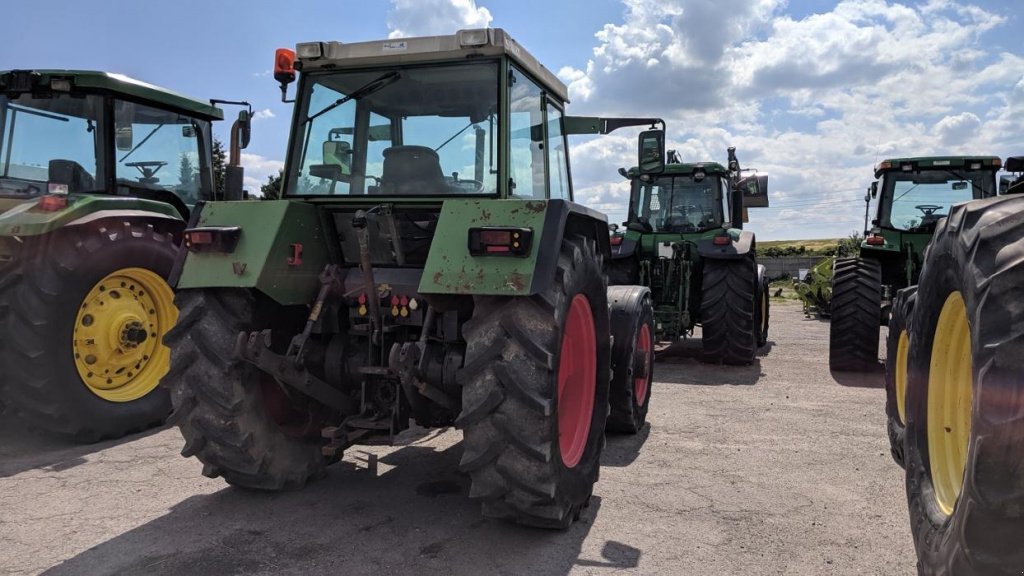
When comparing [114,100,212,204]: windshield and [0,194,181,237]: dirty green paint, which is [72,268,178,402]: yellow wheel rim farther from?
[114,100,212,204]: windshield

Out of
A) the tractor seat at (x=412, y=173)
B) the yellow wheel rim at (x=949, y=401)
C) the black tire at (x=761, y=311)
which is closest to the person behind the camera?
the yellow wheel rim at (x=949, y=401)

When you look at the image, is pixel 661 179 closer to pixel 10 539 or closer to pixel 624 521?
pixel 624 521

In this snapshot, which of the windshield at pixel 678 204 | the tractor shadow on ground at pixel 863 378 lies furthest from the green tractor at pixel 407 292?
the windshield at pixel 678 204

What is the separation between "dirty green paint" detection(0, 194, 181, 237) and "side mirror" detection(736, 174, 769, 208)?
7.80 metres

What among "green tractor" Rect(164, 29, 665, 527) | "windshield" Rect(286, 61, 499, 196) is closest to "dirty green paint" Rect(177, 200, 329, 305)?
"green tractor" Rect(164, 29, 665, 527)

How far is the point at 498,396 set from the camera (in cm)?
304

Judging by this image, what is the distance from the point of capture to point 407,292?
3715mm

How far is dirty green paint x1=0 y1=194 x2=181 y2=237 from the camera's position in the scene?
4.79 metres

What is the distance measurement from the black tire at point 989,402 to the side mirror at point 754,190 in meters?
8.13

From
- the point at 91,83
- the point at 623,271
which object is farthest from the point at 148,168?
the point at 623,271

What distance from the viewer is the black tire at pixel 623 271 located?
9.05 meters

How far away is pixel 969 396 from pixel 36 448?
5.51m

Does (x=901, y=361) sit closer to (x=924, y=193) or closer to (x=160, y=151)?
(x=924, y=193)

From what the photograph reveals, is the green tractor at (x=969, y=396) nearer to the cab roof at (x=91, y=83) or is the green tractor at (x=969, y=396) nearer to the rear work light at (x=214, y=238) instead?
the rear work light at (x=214, y=238)
